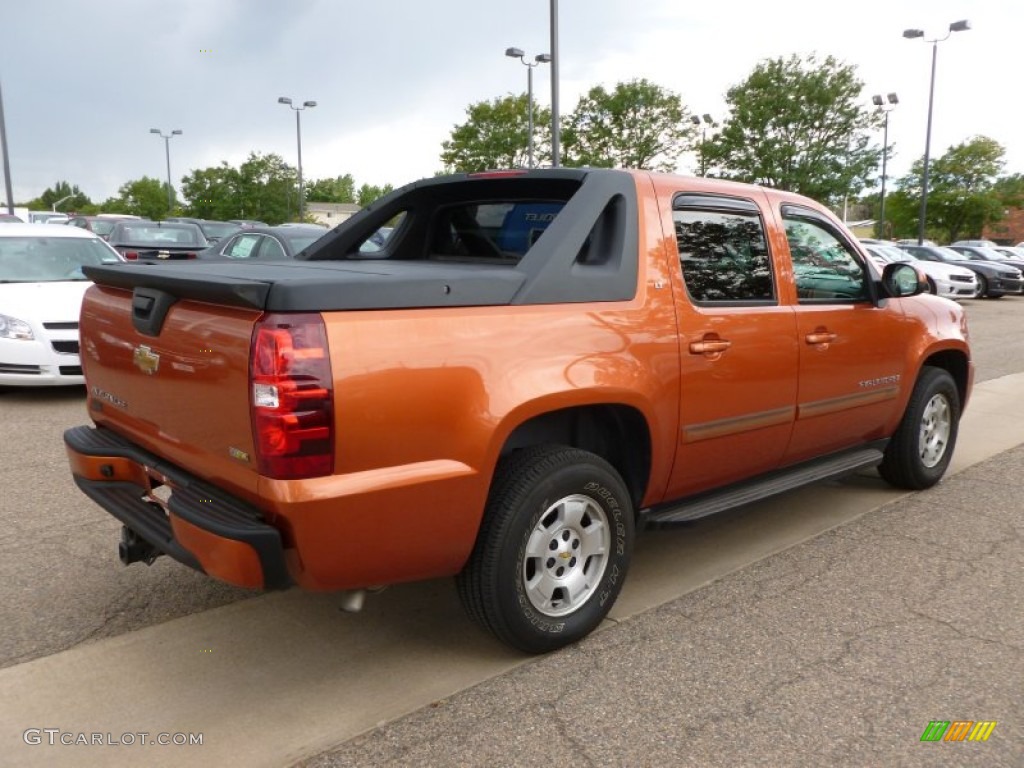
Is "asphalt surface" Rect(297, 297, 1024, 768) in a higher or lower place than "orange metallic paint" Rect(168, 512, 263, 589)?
lower

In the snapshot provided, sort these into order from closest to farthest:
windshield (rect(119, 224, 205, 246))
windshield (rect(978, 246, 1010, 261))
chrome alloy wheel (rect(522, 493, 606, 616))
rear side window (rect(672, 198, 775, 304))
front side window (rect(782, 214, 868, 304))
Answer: chrome alloy wheel (rect(522, 493, 606, 616)), rear side window (rect(672, 198, 775, 304)), front side window (rect(782, 214, 868, 304)), windshield (rect(119, 224, 205, 246)), windshield (rect(978, 246, 1010, 261))

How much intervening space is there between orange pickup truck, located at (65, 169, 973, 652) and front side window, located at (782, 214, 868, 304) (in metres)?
0.01

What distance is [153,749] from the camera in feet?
8.71

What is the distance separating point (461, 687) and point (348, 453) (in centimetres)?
103

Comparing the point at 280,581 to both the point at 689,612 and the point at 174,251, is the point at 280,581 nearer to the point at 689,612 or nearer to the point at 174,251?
the point at 689,612

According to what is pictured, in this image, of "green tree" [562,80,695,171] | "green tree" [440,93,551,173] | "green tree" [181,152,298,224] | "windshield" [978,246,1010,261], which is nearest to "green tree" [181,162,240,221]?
"green tree" [181,152,298,224]

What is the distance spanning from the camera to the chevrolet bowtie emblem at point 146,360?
294 cm

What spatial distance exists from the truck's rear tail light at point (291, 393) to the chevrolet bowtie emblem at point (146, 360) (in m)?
0.66

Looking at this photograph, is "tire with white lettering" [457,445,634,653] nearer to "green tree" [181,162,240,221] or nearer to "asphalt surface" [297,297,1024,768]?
"asphalt surface" [297,297,1024,768]

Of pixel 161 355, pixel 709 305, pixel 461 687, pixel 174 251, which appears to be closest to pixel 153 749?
pixel 461 687

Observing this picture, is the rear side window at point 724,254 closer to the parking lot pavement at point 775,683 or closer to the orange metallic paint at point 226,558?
the parking lot pavement at point 775,683

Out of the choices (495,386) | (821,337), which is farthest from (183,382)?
(821,337)

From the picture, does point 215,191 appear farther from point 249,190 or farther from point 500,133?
point 500,133

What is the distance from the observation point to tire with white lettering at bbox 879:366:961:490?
501cm
